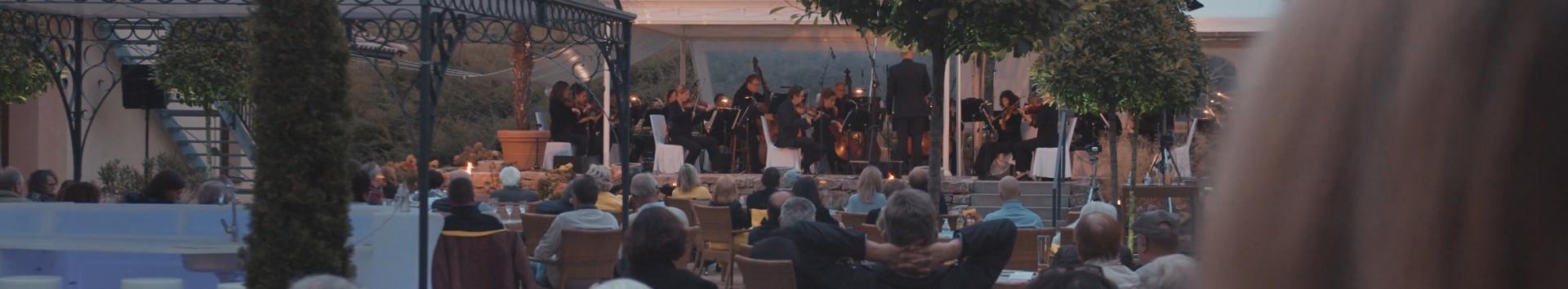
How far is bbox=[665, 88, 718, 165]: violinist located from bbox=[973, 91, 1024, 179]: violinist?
3.48 m

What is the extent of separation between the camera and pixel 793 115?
17312 mm

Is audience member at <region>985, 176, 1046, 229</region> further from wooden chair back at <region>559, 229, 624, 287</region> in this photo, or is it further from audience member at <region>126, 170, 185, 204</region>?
audience member at <region>126, 170, 185, 204</region>

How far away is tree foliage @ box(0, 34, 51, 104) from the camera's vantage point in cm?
1161

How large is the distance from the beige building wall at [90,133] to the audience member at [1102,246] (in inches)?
501

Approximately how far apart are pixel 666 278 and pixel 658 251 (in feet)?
0.35

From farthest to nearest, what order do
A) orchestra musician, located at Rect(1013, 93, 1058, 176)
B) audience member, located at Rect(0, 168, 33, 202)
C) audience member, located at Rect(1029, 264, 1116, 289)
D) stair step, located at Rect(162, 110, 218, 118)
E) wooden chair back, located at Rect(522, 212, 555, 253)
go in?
stair step, located at Rect(162, 110, 218, 118) → orchestra musician, located at Rect(1013, 93, 1058, 176) → audience member, located at Rect(0, 168, 33, 202) → wooden chair back, located at Rect(522, 212, 555, 253) → audience member, located at Rect(1029, 264, 1116, 289)

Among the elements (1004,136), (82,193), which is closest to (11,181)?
(82,193)

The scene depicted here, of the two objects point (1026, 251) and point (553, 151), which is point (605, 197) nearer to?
point (1026, 251)

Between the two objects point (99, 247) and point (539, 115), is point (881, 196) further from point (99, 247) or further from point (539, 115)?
point (539, 115)

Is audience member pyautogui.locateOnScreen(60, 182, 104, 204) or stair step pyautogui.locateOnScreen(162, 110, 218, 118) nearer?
audience member pyautogui.locateOnScreen(60, 182, 104, 204)

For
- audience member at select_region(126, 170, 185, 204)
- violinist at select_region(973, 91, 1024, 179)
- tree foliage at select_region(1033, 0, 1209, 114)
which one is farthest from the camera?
violinist at select_region(973, 91, 1024, 179)

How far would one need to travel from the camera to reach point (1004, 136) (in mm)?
17000

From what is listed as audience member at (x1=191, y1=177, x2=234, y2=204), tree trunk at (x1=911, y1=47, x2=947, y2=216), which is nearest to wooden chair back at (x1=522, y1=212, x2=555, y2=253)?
audience member at (x1=191, y1=177, x2=234, y2=204)

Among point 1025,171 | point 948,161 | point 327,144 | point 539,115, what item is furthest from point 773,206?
point 539,115
